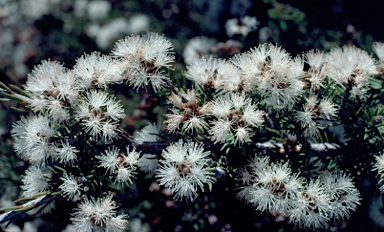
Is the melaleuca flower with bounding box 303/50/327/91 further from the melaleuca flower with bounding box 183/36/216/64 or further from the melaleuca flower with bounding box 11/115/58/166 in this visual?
the melaleuca flower with bounding box 183/36/216/64

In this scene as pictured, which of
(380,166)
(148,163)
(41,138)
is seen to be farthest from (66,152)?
(380,166)

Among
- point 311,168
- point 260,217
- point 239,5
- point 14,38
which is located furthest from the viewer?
point 14,38

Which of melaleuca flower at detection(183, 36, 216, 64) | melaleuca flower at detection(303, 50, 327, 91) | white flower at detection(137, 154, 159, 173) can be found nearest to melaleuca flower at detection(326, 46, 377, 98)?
melaleuca flower at detection(303, 50, 327, 91)

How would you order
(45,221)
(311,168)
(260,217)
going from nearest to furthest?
1. (311,168)
2. (260,217)
3. (45,221)

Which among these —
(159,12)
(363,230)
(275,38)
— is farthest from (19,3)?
(363,230)

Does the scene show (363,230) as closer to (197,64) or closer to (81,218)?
(197,64)

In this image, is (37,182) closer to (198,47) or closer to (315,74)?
(315,74)
